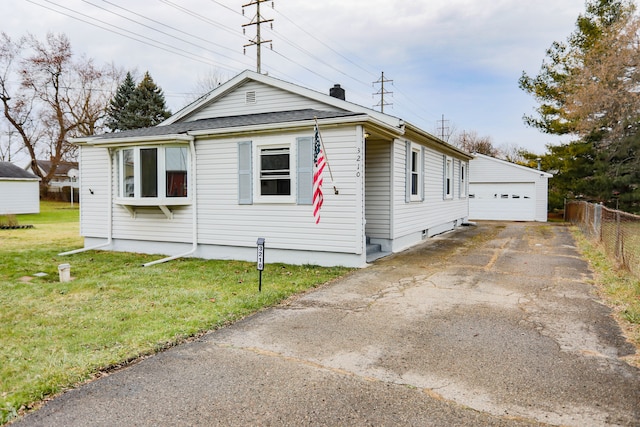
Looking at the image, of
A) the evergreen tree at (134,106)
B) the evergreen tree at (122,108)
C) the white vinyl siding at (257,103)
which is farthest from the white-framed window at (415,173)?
the evergreen tree at (122,108)

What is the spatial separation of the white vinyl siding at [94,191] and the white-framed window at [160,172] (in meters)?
1.51

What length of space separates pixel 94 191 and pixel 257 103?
4.86m

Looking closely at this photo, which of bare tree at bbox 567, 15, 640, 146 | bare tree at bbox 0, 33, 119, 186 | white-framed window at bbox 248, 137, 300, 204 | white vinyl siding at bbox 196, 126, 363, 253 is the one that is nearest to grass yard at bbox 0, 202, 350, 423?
white vinyl siding at bbox 196, 126, 363, 253

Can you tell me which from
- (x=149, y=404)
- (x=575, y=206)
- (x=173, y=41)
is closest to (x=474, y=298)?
(x=149, y=404)

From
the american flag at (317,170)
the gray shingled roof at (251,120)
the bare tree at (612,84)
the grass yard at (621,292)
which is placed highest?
the bare tree at (612,84)

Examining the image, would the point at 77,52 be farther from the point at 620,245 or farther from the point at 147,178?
A: the point at 620,245

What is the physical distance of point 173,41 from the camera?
23.8 metres

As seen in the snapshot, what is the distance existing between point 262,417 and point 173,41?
25169 mm

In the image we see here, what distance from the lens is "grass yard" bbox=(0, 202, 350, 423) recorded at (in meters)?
3.45

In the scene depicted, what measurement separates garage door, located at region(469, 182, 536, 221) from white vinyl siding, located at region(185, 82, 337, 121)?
16118 mm

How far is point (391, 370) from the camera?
346 cm

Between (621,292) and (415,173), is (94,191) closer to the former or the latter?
(415,173)

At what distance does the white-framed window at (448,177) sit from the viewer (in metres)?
14.7

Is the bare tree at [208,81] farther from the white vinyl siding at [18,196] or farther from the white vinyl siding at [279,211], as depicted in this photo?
the white vinyl siding at [279,211]
